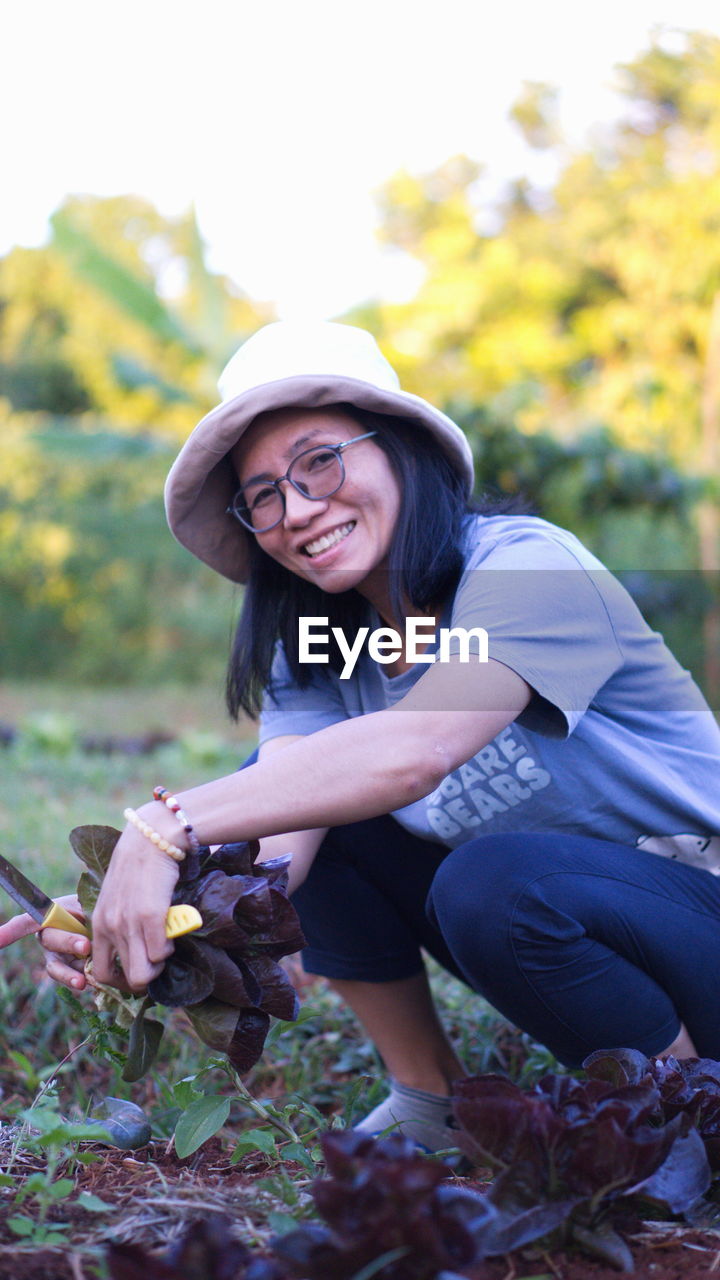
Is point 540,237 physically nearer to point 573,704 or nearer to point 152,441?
point 152,441

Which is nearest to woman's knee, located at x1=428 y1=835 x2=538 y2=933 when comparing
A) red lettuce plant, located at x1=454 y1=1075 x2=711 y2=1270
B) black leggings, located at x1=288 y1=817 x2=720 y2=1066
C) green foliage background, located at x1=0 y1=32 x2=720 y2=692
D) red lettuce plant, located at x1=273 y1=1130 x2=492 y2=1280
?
black leggings, located at x1=288 y1=817 x2=720 y2=1066

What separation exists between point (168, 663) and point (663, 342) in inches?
299

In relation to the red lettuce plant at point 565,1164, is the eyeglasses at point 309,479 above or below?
above

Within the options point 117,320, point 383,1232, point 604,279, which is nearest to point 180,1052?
point 383,1232

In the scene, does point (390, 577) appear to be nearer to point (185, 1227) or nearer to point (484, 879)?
point (484, 879)

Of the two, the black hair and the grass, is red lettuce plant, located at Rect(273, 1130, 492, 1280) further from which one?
the black hair

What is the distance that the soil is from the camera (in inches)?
43.7

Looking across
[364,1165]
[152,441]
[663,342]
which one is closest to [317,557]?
[364,1165]

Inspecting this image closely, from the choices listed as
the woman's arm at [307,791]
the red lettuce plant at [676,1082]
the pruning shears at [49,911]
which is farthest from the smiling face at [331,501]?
the red lettuce plant at [676,1082]

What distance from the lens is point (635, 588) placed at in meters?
7.69

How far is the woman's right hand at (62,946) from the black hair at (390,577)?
70 cm

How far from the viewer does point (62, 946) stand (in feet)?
4.92

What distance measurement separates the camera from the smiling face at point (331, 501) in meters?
1.93

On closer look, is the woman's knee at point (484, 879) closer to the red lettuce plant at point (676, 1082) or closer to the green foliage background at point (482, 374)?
the red lettuce plant at point (676, 1082)
